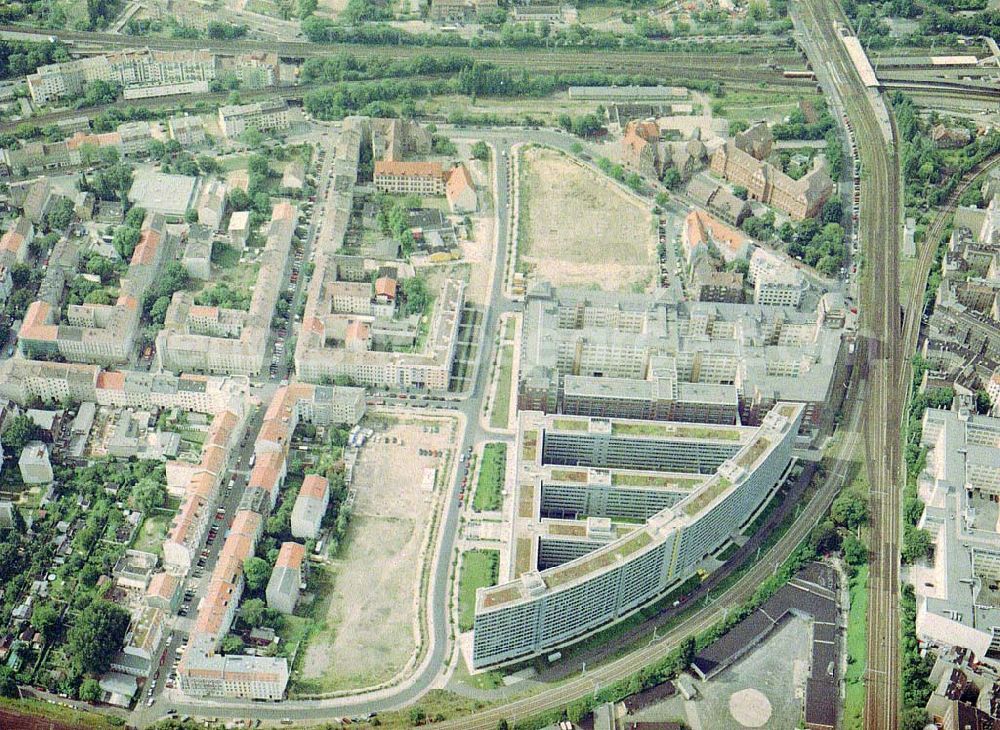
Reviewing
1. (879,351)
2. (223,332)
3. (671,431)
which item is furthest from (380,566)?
(879,351)

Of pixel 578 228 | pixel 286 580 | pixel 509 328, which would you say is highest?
pixel 578 228

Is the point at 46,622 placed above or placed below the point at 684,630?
below

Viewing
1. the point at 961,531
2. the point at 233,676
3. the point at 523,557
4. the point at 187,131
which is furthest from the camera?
the point at 187,131

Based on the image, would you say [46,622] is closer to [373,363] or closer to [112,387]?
[112,387]

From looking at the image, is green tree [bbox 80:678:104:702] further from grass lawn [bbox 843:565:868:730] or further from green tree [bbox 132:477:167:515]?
grass lawn [bbox 843:565:868:730]

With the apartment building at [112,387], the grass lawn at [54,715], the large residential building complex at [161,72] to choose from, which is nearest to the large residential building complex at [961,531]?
the apartment building at [112,387]

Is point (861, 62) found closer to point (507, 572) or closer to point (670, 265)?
point (670, 265)

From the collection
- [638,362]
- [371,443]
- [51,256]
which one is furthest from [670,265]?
[51,256]
